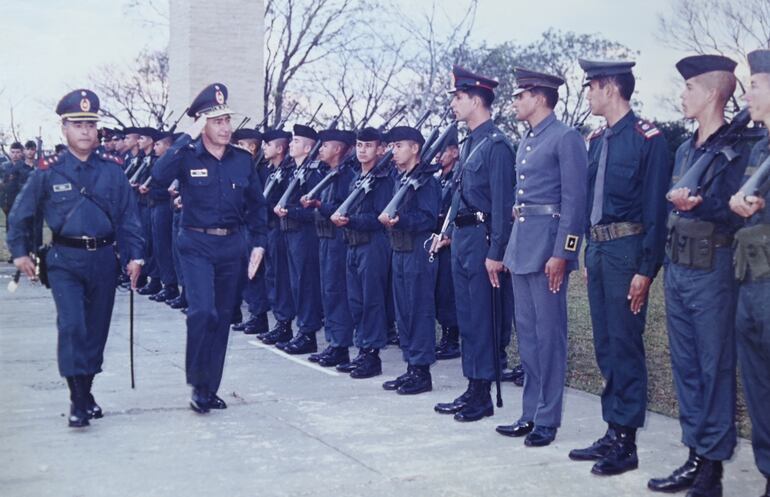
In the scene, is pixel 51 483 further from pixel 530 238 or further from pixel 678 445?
pixel 678 445

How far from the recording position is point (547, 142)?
19.9 ft

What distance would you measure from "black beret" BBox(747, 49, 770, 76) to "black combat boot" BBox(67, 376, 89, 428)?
14.7ft

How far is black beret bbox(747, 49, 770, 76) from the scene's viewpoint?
4789 mm

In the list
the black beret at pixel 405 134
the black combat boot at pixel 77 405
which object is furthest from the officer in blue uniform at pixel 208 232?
the black beret at pixel 405 134

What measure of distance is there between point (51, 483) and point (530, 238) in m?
3.04

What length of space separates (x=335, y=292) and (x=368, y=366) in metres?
0.88

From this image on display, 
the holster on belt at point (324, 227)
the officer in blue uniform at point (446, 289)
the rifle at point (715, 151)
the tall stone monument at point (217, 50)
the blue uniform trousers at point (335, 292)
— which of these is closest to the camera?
the rifle at point (715, 151)

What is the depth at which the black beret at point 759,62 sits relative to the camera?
4789mm

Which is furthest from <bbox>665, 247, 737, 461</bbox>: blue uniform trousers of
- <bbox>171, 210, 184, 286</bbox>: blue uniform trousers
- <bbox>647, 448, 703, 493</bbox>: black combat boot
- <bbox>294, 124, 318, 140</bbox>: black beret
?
<bbox>171, 210, 184, 286</bbox>: blue uniform trousers

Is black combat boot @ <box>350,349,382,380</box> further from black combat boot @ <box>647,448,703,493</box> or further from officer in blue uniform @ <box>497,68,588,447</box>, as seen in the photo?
black combat boot @ <box>647,448,703,493</box>

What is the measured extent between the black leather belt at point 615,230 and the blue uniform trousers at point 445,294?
13.8 ft

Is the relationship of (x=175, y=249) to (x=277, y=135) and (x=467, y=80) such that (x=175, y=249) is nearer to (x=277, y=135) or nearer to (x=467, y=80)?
(x=277, y=135)

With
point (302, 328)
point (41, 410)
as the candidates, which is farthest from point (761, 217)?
point (302, 328)

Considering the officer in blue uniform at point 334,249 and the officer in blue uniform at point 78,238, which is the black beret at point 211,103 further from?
the officer in blue uniform at point 334,249
